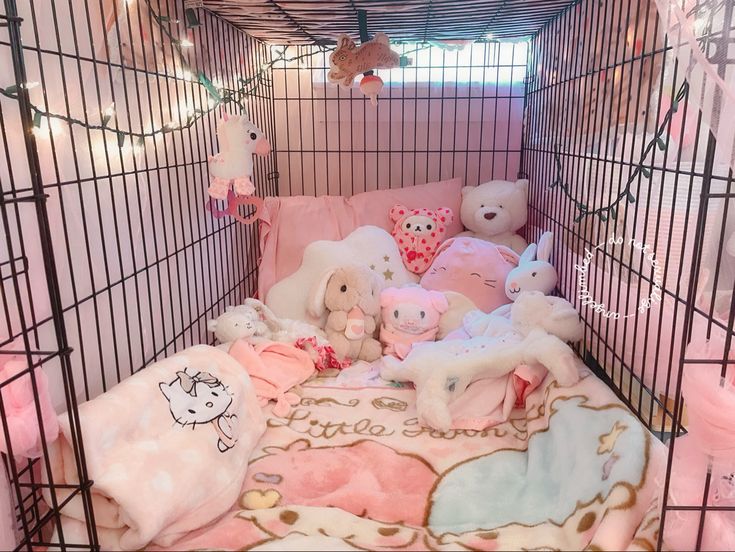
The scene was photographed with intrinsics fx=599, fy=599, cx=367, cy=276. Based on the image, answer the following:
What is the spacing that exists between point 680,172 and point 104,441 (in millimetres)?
1307

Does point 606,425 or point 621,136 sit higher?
point 621,136

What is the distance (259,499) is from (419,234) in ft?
4.65

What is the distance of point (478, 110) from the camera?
281 centimetres

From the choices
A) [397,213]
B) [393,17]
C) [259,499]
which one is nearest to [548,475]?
[259,499]

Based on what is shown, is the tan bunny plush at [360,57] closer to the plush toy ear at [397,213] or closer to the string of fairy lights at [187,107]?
the string of fairy lights at [187,107]

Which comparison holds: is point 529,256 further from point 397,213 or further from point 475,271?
point 397,213

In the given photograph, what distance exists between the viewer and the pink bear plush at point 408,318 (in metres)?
2.16

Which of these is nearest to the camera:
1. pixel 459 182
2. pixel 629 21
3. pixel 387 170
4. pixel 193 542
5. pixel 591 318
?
pixel 193 542

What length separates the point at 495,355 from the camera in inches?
69.9

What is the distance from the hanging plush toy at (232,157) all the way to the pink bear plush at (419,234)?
0.81 metres

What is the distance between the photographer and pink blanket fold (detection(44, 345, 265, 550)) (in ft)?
3.83

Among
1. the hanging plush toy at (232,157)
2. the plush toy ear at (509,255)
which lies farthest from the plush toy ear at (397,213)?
the hanging plush toy at (232,157)

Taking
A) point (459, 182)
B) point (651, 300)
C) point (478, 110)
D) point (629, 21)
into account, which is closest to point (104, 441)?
point (651, 300)

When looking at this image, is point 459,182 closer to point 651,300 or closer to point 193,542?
point 651,300
